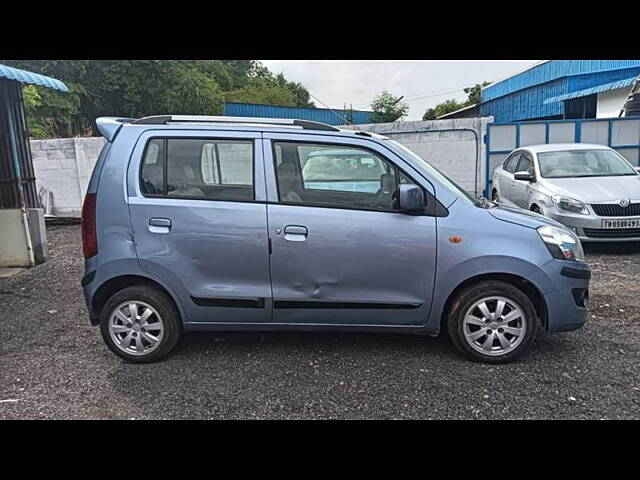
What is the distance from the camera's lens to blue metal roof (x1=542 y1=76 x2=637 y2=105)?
16516 millimetres

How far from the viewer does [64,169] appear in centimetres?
1162

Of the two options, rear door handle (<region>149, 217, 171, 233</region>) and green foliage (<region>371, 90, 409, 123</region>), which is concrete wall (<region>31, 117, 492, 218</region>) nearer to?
rear door handle (<region>149, 217, 171, 233</region>)

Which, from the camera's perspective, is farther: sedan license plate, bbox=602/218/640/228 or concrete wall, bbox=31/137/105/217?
concrete wall, bbox=31/137/105/217

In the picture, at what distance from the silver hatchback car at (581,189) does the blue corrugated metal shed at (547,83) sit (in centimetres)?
1437

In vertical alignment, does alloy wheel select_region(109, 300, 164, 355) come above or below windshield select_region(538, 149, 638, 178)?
below

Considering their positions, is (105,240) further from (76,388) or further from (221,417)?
(221,417)

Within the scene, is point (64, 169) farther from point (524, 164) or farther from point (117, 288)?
point (524, 164)

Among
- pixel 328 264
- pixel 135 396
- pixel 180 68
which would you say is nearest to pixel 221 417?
pixel 135 396

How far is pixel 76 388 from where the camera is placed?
11.3 ft

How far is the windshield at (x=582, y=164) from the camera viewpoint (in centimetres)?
745

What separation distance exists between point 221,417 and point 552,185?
6123 mm

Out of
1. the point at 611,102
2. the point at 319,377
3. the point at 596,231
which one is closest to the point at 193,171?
the point at 319,377

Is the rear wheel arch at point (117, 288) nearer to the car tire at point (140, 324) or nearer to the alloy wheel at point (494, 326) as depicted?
the car tire at point (140, 324)

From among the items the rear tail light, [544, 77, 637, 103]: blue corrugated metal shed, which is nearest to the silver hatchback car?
the rear tail light
